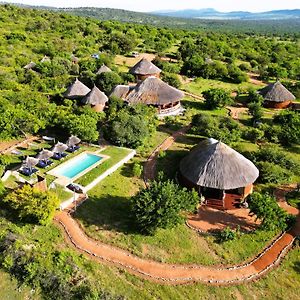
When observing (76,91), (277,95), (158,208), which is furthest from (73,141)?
(277,95)

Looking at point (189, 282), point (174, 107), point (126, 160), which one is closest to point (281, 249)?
point (189, 282)

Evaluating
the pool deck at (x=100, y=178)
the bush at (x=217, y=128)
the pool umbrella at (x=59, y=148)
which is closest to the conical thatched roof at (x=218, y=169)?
the pool deck at (x=100, y=178)

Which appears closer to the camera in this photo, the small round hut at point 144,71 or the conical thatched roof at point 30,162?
the conical thatched roof at point 30,162

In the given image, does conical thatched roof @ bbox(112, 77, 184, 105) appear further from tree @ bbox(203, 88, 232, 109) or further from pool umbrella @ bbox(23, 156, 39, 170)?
pool umbrella @ bbox(23, 156, 39, 170)

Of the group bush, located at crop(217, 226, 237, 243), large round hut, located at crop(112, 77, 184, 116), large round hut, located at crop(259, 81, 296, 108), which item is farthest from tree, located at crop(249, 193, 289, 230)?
large round hut, located at crop(259, 81, 296, 108)

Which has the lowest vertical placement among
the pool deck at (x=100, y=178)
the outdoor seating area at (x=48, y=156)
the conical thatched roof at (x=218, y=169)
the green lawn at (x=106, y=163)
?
the pool deck at (x=100, y=178)

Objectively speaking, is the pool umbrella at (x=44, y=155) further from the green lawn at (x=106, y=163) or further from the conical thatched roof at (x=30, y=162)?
the green lawn at (x=106, y=163)
